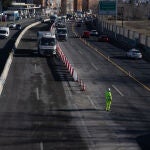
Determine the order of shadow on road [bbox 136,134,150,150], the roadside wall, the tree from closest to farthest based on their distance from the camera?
shadow on road [bbox 136,134,150,150]
the roadside wall
the tree

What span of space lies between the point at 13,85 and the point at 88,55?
23.7 metres

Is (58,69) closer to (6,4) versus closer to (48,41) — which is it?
(48,41)

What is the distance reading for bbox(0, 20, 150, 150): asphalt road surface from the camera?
24.2 m

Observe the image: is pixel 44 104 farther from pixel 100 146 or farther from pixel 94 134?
pixel 100 146

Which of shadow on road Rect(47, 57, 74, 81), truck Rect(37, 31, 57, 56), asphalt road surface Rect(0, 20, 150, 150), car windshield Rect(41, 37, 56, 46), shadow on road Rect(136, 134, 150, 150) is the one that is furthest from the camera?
car windshield Rect(41, 37, 56, 46)

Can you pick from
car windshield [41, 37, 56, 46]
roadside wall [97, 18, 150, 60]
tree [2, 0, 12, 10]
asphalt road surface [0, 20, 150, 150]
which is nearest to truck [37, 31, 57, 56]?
car windshield [41, 37, 56, 46]

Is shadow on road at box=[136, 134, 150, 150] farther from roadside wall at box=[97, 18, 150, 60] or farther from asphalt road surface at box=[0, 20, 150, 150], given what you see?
roadside wall at box=[97, 18, 150, 60]

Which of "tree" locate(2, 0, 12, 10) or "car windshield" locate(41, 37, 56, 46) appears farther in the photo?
"tree" locate(2, 0, 12, 10)

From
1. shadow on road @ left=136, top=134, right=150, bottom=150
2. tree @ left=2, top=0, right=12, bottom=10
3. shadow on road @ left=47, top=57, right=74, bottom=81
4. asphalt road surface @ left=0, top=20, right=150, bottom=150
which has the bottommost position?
shadow on road @ left=136, top=134, right=150, bottom=150

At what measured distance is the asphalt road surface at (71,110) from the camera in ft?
79.3

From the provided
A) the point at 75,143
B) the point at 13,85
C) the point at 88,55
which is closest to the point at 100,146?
the point at 75,143

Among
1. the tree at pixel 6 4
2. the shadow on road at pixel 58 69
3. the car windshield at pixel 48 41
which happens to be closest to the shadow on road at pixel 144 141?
the shadow on road at pixel 58 69

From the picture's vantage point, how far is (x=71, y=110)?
101 feet

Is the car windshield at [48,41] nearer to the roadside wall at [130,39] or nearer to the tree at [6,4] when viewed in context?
the roadside wall at [130,39]
